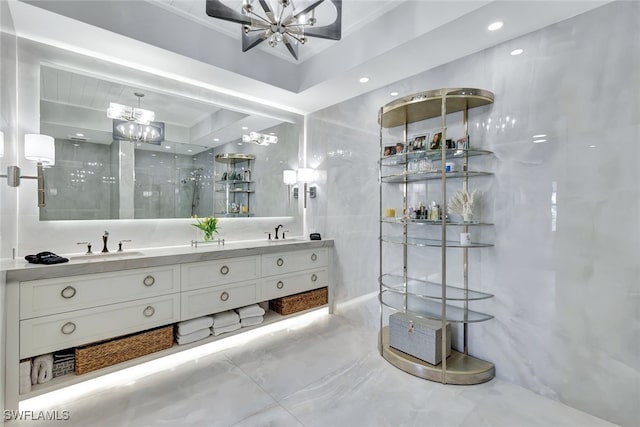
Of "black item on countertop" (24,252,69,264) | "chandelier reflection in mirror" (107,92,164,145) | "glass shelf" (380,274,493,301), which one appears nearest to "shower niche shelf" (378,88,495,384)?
"glass shelf" (380,274,493,301)

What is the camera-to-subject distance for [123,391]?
2.09 metres

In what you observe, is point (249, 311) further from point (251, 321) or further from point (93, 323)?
point (93, 323)

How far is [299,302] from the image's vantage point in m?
3.34

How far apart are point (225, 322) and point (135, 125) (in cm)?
200

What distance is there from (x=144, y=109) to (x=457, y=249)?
10.2 ft

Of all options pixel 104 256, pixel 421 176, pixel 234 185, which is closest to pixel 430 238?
pixel 421 176

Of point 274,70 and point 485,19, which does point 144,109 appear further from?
point 485,19

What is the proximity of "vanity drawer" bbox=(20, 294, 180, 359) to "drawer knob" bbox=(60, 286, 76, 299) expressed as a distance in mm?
119

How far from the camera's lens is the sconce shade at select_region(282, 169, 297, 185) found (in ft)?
12.5

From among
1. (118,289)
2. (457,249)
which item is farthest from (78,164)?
(457,249)

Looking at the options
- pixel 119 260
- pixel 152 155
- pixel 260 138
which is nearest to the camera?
pixel 119 260

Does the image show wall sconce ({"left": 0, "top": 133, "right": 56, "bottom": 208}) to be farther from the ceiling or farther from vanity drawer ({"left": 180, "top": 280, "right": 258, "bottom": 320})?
vanity drawer ({"left": 180, "top": 280, "right": 258, "bottom": 320})

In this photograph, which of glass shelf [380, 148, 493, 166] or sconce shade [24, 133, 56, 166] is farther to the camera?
glass shelf [380, 148, 493, 166]

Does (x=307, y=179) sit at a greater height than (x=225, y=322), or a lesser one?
greater
